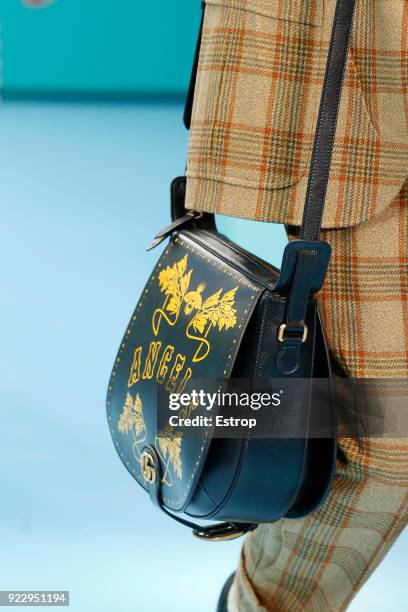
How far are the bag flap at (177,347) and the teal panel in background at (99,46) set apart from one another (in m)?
4.70

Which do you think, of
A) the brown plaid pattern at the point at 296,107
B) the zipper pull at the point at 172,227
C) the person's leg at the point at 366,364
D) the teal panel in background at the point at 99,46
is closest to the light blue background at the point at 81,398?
the person's leg at the point at 366,364

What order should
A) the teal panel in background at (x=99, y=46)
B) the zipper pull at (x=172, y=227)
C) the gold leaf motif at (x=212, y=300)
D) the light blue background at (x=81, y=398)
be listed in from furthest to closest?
the teal panel in background at (x=99, y=46), the light blue background at (x=81, y=398), the zipper pull at (x=172, y=227), the gold leaf motif at (x=212, y=300)

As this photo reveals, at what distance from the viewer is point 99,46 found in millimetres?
5594

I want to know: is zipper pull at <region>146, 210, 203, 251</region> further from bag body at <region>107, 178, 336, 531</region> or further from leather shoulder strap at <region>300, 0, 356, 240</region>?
leather shoulder strap at <region>300, 0, 356, 240</region>

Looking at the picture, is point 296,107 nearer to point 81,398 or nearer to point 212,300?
point 212,300

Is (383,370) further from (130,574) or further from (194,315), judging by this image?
(130,574)

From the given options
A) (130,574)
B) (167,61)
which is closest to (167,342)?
(130,574)

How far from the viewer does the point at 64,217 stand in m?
3.17

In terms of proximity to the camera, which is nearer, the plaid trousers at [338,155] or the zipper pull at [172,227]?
the plaid trousers at [338,155]

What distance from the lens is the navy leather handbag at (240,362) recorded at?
0.83 m

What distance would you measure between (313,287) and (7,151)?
132 inches

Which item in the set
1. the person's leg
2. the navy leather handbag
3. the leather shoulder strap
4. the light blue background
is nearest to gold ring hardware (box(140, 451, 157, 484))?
the navy leather handbag

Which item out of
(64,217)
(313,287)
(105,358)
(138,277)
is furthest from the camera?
(64,217)

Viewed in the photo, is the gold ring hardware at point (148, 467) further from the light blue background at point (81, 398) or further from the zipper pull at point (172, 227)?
the light blue background at point (81, 398)
